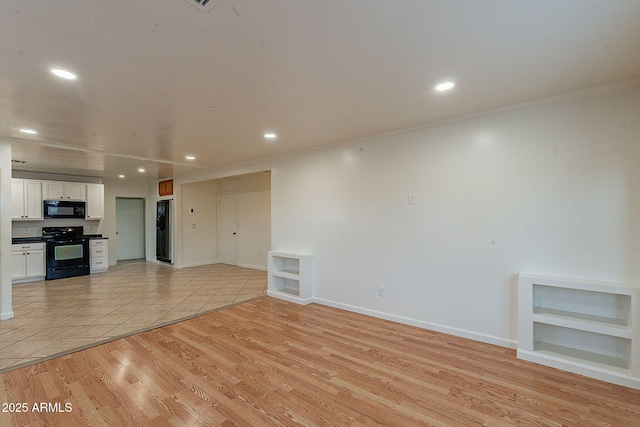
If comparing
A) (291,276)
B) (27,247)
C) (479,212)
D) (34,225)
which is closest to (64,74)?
(291,276)

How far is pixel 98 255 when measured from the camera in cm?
723

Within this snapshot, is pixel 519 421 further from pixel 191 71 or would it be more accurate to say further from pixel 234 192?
pixel 234 192

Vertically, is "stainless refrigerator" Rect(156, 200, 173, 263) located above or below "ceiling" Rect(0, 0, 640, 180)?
below

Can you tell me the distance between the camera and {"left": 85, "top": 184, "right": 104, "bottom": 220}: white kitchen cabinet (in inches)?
289

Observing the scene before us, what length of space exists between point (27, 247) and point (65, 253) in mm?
634

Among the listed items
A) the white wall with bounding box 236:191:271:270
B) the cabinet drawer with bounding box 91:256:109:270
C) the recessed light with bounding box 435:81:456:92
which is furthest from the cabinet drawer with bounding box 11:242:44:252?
the recessed light with bounding box 435:81:456:92

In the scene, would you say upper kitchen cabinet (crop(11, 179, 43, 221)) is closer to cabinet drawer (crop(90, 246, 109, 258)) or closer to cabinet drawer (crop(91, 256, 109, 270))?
cabinet drawer (crop(90, 246, 109, 258))

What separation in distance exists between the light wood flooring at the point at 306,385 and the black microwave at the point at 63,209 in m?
5.41

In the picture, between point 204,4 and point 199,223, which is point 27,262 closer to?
point 199,223

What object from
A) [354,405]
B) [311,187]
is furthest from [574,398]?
[311,187]

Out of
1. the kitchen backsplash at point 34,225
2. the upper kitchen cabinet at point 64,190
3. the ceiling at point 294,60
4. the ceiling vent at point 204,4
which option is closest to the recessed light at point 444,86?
the ceiling at point 294,60

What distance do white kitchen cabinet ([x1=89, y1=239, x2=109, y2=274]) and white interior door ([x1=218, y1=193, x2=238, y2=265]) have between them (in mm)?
2726

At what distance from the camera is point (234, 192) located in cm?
802

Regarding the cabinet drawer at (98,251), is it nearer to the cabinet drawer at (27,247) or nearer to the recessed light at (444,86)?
the cabinet drawer at (27,247)
